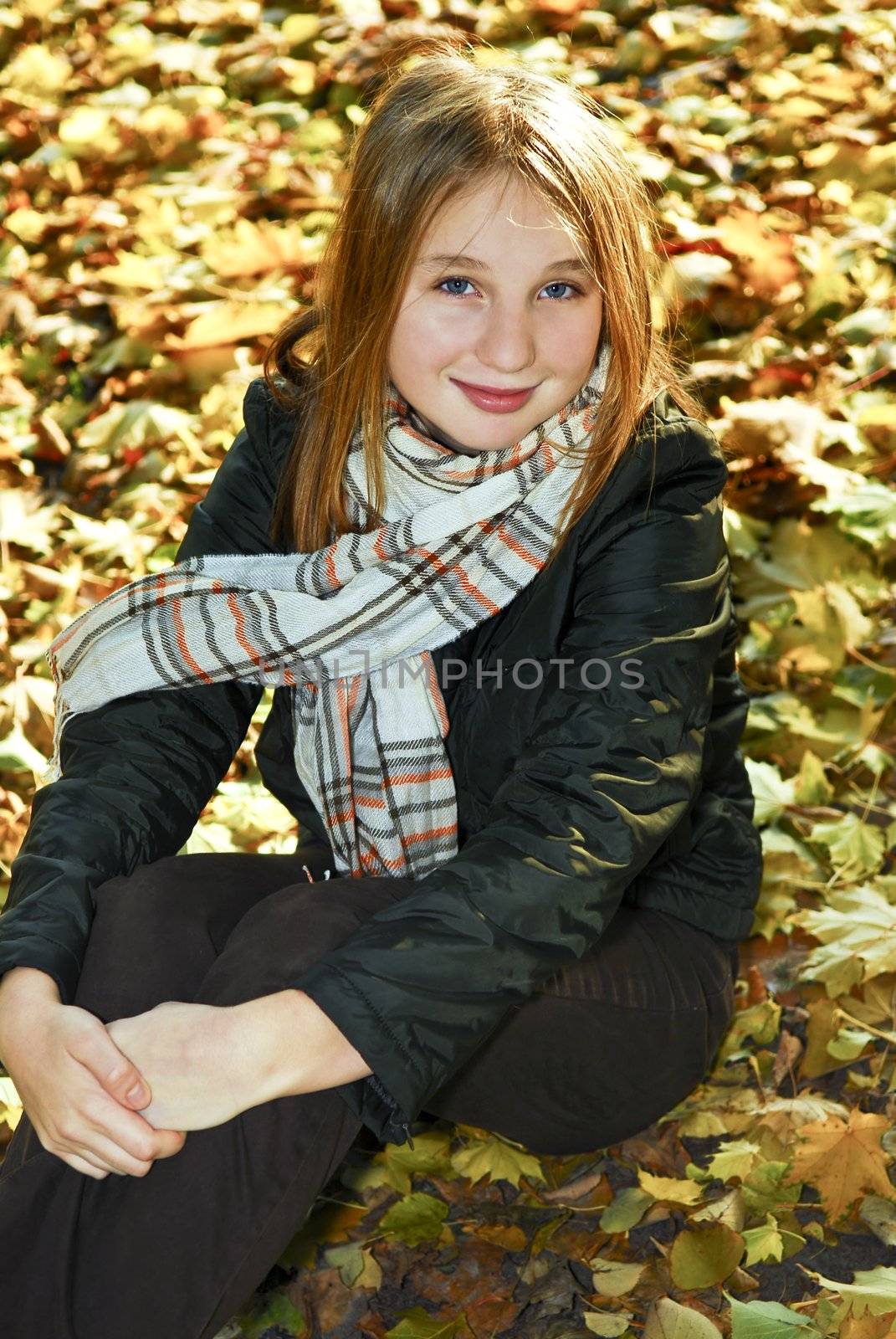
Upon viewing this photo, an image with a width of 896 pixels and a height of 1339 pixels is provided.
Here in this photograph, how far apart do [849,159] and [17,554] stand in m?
2.18

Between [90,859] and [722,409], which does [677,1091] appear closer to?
[90,859]

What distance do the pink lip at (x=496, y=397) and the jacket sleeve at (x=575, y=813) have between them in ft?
0.55

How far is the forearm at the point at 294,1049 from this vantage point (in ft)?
4.06

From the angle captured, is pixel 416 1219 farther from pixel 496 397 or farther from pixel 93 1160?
pixel 496 397

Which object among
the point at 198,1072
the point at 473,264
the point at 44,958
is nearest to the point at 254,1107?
the point at 198,1072

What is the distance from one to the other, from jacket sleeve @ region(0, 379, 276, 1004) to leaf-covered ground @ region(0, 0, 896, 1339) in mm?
419

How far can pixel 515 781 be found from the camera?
4.69ft

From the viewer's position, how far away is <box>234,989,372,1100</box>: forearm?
1.24 metres

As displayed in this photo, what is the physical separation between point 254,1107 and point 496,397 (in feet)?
2.62

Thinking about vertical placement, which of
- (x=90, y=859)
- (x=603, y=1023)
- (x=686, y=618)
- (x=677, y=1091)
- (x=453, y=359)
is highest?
(x=453, y=359)

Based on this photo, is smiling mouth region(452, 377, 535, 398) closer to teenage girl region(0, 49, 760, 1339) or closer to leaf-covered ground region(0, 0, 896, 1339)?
teenage girl region(0, 49, 760, 1339)

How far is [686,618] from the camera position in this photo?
4.94 ft

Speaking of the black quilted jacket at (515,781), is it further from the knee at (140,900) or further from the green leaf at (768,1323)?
the green leaf at (768,1323)

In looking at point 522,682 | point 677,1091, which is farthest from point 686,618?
point 677,1091
